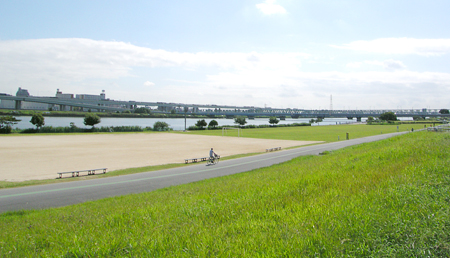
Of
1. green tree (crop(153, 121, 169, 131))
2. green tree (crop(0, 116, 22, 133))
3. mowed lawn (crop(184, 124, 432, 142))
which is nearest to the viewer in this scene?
mowed lawn (crop(184, 124, 432, 142))

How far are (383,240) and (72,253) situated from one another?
4078 millimetres

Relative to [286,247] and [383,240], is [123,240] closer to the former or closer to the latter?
[286,247]

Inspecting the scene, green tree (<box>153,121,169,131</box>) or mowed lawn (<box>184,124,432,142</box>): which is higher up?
green tree (<box>153,121,169,131</box>)

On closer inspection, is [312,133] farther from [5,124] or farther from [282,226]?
[282,226]

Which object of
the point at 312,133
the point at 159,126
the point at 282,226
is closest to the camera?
the point at 282,226

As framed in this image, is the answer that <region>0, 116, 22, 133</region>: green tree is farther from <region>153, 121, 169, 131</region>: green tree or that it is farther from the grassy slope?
the grassy slope

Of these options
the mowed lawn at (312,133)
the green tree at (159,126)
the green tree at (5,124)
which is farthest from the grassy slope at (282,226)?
the green tree at (159,126)

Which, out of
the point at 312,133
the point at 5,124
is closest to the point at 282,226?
the point at 312,133

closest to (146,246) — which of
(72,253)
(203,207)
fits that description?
(72,253)

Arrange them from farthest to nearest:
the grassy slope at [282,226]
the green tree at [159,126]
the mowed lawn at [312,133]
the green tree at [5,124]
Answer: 1. the green tree at [159,126]
2. the green tree at [5,124]
3. the mowed lawn at [312,133]
4. the grassy slope at [282,226]

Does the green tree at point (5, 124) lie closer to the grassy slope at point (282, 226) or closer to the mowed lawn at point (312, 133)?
the mowed lawn at point (312, 133)

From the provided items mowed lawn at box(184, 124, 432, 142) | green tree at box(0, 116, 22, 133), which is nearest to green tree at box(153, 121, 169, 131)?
mowed lawn at box(184, 124, 432, 142)

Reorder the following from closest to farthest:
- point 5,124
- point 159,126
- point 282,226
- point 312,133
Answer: point 282,226 → point 5,124 → point 312,133 → point 159,126

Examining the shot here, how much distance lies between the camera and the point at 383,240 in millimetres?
3439
